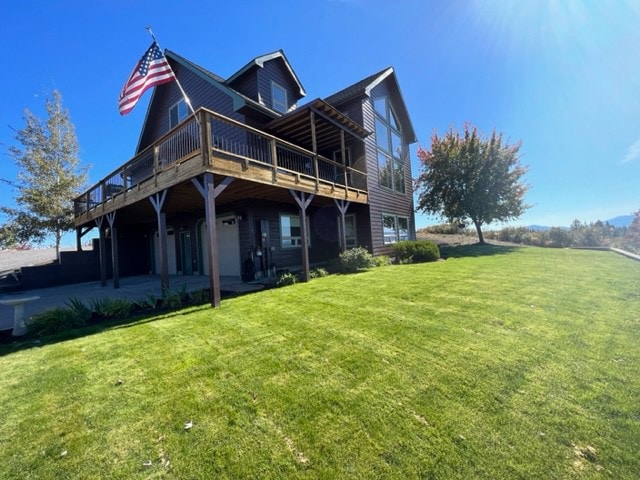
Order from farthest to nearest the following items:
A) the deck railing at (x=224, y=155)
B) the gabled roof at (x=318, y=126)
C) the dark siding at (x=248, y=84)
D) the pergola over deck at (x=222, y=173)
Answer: the dark siding at (x=248, y=84), the gabled roof at (x=318, y=126), the deck railing at (x=224, y=155), the pergola over deck at (x=222, y=173)

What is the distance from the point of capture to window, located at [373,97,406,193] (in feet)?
47.8

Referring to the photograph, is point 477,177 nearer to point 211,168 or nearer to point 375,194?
point 375,194

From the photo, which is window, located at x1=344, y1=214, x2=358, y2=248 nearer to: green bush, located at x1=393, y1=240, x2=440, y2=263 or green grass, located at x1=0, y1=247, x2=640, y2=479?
green bush, located at x1=393, y1=240, x2=440, y2=263

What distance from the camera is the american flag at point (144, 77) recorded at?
7355 millimetres

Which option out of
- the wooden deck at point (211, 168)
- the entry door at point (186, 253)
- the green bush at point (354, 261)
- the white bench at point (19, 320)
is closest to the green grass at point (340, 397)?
the white bench at point (19, 320)

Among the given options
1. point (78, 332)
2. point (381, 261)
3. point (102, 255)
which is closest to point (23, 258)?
point (102, 255)

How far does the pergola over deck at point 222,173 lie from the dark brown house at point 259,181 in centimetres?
4

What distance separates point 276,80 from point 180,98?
488cm

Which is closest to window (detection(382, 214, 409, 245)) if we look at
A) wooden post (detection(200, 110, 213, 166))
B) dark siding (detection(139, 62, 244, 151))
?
dark siding (detection(139, 62, 244, 151))

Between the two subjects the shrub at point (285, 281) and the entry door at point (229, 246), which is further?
the entry door at point (229, 246)

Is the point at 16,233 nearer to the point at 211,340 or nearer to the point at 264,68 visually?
the point at 264,68

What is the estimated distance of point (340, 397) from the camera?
8.20 feet

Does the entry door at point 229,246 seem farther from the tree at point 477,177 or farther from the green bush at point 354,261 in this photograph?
the tree at point 477,177

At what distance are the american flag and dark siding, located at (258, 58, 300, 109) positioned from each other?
4.77 metres
